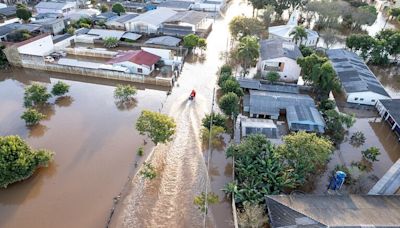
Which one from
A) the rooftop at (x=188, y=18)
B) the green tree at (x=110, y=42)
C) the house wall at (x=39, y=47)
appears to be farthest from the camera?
the rooftop at (x=188, y=18)

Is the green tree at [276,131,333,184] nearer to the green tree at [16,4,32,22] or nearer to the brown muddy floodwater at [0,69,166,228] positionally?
the brown muddy floodwater at [0,69,166,228]

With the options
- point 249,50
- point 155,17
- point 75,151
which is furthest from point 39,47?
point 249,50

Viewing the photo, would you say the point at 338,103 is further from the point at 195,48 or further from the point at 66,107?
the point at 66,107

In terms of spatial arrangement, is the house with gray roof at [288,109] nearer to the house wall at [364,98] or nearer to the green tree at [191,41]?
the house wall at [364,98]

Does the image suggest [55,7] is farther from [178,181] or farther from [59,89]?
[178,181]

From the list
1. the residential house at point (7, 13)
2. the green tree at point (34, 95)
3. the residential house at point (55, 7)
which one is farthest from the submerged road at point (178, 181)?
the residential house at point (7, 13)

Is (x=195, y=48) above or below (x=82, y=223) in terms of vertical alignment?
above

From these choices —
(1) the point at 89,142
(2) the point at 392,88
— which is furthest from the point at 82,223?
(2) the point at 392,88
